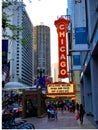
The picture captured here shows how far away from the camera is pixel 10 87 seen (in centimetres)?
2719

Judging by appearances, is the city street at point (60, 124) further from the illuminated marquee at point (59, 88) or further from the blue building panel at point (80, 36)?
the illuminated marquee at point (59, 88)

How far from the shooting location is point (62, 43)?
3484cm

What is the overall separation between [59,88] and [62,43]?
1695 cm

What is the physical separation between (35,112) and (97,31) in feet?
56.3

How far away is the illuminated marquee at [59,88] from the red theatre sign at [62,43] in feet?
43.3

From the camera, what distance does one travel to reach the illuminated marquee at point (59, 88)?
1993 inches

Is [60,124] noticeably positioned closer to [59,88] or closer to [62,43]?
[62,43]

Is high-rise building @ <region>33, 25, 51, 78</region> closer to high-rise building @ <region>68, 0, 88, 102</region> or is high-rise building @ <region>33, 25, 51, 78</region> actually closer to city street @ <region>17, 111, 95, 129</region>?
city street @ <region>17, 111, 95, 129</region>

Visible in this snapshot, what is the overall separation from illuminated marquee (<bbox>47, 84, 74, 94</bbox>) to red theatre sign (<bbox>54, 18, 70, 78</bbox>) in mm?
13199

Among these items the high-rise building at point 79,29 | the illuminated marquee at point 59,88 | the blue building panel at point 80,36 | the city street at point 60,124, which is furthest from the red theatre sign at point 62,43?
the illuminated marquee at point 59,88

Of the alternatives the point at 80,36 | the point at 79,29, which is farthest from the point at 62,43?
the point at 80,36

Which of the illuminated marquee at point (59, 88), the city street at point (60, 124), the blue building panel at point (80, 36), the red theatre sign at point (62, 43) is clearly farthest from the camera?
the illuminated marquee at point (59, 88)

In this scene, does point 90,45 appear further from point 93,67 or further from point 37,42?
point 37,42

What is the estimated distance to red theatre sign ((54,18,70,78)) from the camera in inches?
1319
